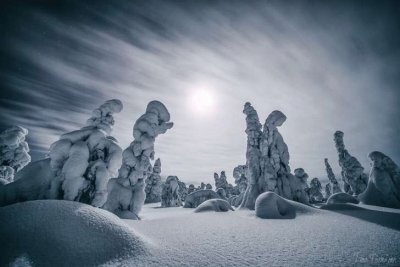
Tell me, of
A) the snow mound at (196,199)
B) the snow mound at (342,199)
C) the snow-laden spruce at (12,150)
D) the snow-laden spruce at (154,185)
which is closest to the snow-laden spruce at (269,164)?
the snow mound at (342,199)

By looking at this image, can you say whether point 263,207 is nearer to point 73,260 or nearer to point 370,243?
point 370,243

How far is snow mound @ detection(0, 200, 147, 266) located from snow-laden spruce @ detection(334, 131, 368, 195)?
33.7 metres

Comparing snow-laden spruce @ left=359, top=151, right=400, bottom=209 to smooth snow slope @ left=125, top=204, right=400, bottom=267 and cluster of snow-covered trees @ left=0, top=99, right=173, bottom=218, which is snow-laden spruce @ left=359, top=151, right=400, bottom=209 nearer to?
smooth snow slope @ left=125, top=204, right=400, bottom=267

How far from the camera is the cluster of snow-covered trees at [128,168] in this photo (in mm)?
6801

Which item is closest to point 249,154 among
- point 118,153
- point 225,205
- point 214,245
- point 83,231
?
point 225,205

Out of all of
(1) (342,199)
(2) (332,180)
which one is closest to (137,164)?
(1) (342,199)

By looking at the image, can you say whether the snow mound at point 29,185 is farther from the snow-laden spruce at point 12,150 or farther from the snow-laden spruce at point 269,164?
the snow-laden spruce at point 269,164

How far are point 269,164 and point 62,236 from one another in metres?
17.9

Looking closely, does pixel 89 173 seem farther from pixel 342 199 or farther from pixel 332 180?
pixel 332 180

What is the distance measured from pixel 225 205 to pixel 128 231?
10.6m

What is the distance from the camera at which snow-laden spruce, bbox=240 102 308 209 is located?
16.8 meters

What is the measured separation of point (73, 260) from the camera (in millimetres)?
2932

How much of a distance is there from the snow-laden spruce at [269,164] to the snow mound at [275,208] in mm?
7570

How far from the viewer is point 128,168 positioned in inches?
490
